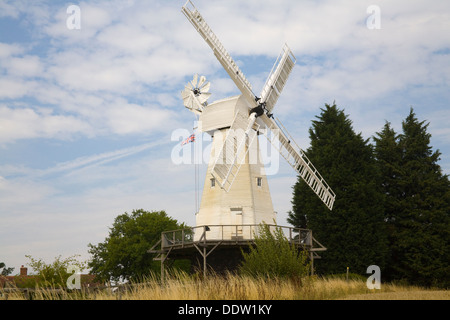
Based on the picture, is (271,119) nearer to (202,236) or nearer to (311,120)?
(202,236)

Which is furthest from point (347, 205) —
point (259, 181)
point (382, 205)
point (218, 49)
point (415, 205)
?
point (218, 49)

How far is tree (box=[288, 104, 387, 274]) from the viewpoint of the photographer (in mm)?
29766

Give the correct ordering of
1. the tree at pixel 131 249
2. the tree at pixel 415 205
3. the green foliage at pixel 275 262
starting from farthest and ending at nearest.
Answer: the tree at pixel 131 249 → the tree at pixel 415 205 → the green foliage at pixel 275 262

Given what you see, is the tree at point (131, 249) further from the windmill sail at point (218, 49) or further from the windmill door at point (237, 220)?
the windmill sail at point (218, 49)

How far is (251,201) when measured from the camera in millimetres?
24062

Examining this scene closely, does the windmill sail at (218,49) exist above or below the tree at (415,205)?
above

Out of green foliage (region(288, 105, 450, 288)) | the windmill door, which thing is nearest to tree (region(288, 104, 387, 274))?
green foliage (region(288, 105, 450, 288))

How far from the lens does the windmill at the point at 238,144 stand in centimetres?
2325

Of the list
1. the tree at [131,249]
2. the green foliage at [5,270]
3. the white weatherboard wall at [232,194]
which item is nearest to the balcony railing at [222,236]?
the white weatherboard wall at [232,194]

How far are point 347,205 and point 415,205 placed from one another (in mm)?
5235

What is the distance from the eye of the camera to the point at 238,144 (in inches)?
919

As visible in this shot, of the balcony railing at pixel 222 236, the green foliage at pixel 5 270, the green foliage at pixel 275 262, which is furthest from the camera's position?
the green foliage at pixel 5 270

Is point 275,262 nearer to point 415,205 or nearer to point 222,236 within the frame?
point 222,236

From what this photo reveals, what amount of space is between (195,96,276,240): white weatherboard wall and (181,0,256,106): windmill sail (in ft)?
2.63
